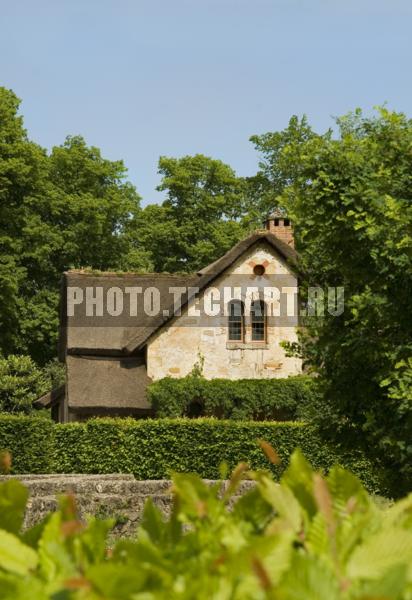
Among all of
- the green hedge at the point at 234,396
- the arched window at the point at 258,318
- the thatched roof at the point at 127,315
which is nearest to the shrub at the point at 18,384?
the thatched roof at the point at 127,315

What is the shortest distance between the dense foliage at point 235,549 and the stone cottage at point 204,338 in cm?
2858

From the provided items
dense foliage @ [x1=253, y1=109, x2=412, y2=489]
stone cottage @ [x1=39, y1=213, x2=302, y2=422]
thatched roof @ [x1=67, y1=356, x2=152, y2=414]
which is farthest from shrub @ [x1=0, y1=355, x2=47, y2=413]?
dense foliage @ [x1=253, y1=109, x2=412, y2=489]

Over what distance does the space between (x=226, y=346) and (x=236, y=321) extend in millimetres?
951

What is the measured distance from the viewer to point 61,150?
4506 centimetres

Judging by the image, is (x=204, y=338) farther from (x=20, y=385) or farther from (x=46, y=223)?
(x=46, y=223)

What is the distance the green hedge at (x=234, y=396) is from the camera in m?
30.0

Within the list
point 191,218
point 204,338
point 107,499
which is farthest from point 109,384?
point 191,218

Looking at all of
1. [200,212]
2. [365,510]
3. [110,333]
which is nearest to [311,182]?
[365,510]

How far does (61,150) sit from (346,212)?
116 feet

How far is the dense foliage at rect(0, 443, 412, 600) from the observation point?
65.2 inches

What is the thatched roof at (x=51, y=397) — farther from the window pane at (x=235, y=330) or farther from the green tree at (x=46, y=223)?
the window pane at (x=235, y=330)

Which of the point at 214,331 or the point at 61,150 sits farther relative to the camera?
the point at 61,150

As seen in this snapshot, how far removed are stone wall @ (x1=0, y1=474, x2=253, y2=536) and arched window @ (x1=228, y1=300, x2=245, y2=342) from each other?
1491 centimetres

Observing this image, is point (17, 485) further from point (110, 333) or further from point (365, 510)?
point (110, 333)
